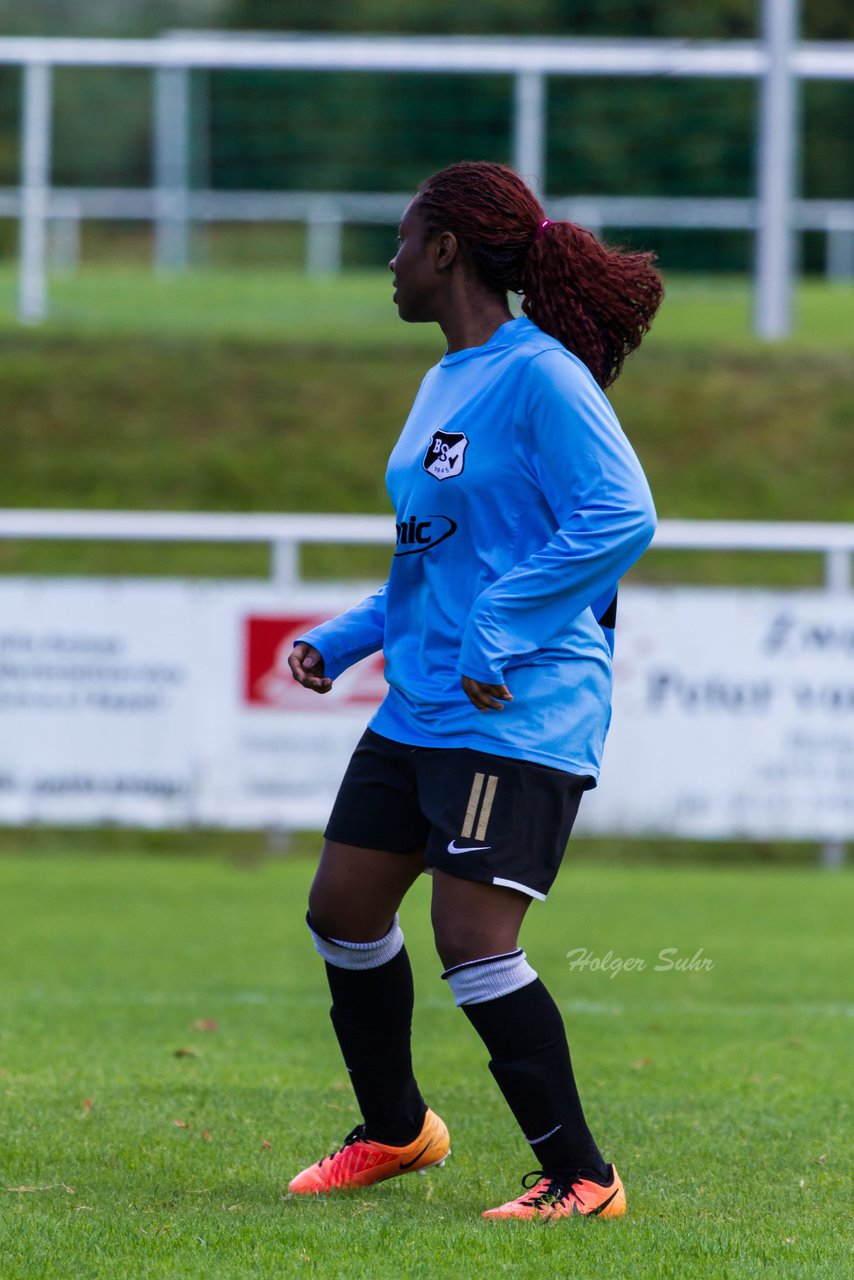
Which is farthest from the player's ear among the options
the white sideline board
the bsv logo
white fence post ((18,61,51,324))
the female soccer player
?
white fence post ((18,61,51,324))

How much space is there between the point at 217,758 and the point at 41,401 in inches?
251

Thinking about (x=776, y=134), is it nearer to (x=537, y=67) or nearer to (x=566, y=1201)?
(x=537, y=67)

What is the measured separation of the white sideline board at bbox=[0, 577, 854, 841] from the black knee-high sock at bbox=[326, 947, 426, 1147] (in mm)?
5626

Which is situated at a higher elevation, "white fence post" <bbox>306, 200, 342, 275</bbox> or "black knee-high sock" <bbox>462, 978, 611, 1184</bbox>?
"white fence post" <bbox>306, 200, 342, 275</bbox>

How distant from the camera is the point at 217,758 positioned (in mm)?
9508

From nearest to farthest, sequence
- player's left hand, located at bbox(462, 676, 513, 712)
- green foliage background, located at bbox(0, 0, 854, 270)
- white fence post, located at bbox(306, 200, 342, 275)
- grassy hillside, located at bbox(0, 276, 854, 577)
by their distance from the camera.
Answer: player's left hand, located at bbox(462, 676, 513, 712) → grassy hillside, located at bbox(0, 276, 854, 577) → white fence post, located at bbox(306, 200, 342, 275) → green foliage background, located at bbox(0, 0, 854, 270)

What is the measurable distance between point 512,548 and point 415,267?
598 mm

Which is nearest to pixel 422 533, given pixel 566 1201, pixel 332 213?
pixel 566 1201

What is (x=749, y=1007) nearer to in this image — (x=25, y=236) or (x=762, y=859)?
(x=762, y=859)

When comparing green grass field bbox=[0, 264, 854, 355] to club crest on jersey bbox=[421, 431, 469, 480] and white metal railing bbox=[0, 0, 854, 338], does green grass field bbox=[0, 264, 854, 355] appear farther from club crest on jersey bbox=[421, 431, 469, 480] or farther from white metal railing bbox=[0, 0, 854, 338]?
club crest on jersey bbox=[421, 431, 469, 480]

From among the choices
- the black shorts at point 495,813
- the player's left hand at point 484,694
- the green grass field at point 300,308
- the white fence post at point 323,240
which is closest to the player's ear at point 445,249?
the player's left hand at point 484,694

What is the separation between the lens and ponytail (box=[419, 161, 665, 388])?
3.43 m

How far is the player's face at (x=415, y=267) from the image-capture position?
11.4 feet

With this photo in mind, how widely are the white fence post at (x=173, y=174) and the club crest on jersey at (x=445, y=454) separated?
61.5 feet
